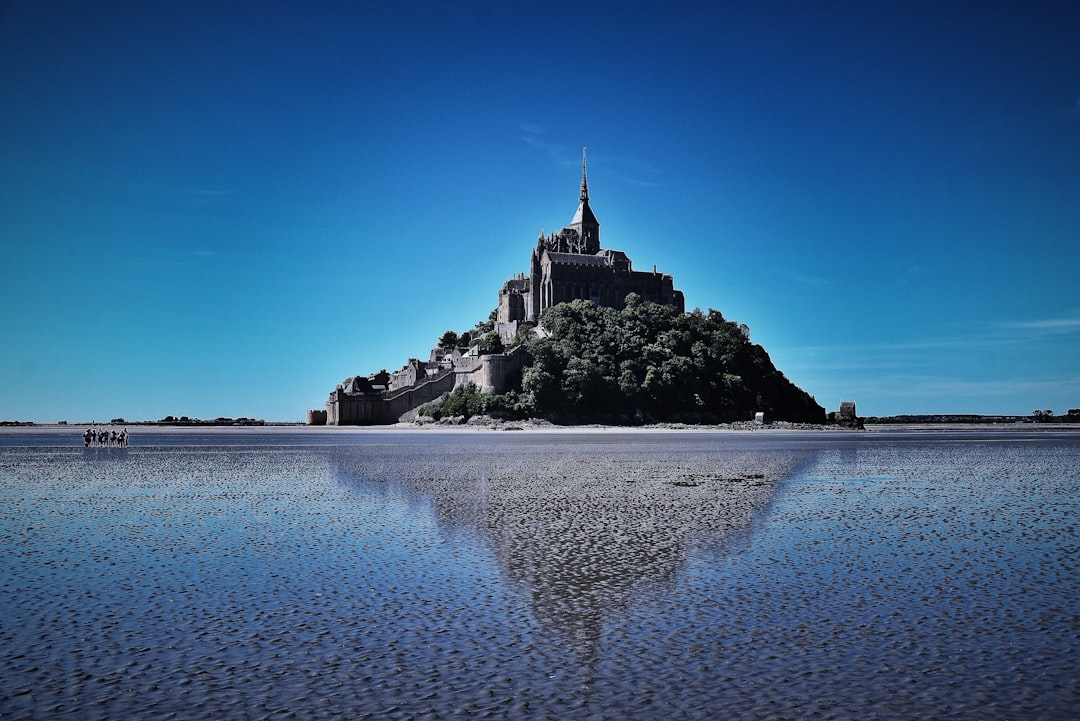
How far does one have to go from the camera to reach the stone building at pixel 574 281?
368 ft

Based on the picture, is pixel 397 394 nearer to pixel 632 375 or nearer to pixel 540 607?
pixel 632 375

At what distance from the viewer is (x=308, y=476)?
2973 cm

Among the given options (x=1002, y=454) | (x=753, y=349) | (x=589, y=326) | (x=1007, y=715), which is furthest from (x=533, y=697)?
(x=753, y=349)

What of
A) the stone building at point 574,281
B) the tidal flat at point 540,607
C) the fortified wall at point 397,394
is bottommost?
the tidal flat at point 540,607

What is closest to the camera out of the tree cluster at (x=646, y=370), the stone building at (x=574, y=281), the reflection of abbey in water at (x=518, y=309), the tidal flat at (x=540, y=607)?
the tidal flat at (x=540, y=607)

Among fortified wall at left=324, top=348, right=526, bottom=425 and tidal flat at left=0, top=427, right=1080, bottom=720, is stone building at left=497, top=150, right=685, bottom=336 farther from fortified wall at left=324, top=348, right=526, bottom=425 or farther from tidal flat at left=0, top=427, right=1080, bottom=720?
tidal flat at left=0, top=427, right=1080, bottom=720

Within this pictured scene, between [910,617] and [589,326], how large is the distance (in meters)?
88.2

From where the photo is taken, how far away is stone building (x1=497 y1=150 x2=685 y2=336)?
11231 centimetres

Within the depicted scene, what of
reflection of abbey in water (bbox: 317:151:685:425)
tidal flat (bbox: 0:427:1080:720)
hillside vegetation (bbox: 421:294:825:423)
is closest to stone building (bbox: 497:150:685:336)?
reflection of abbey in water (bbox: 317:151:685:425)

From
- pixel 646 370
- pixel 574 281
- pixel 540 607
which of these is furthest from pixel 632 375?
pixel 540 607

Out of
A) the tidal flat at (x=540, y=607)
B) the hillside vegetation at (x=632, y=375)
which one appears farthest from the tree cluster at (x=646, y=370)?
the tidal flat at (x=540, y=607)

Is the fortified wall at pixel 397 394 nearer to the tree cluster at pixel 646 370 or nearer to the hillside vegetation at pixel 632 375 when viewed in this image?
the hillside vegetation at pixel 632 375

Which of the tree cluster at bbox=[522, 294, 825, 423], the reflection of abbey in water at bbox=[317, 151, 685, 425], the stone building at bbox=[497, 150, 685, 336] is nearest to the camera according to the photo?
the tree cluster at bbox=[522, 294, 825, 423]

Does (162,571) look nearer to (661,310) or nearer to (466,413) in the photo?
(466,413)
